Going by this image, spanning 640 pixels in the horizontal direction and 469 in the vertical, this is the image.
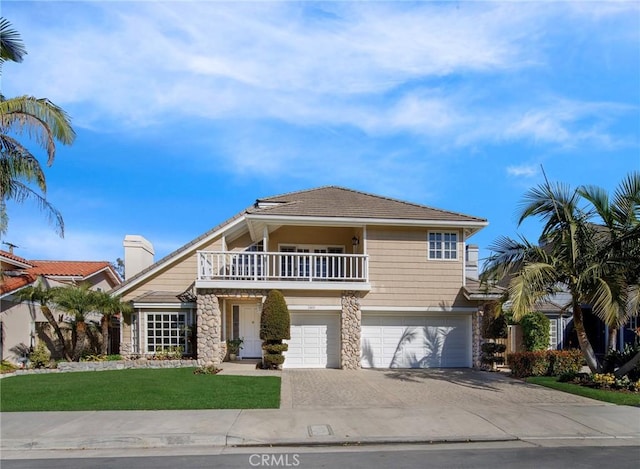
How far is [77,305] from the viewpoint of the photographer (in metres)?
17.4

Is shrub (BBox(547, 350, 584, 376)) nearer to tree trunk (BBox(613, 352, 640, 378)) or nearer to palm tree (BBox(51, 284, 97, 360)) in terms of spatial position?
tree trunk (BBox(613, 352, 640, 378))

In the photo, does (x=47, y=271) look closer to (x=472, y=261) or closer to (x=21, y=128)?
(x=21, y=128)

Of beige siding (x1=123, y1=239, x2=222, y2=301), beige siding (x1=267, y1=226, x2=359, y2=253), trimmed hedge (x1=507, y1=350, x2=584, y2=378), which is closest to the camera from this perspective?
trimmed hedge (x1=507, y1=350, x2=584, y2=378)

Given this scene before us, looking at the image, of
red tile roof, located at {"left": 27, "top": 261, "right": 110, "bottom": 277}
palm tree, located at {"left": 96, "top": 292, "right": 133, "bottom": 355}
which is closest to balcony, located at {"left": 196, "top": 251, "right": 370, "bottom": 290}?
palm tree, located at {"left": 96, "top": 292, "right": 133, "bottom": 355}

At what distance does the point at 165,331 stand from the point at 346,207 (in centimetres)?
822

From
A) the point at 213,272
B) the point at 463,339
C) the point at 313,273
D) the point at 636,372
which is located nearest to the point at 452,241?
the point at 463,339

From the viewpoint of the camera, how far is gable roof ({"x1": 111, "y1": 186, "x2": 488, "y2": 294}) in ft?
59.8

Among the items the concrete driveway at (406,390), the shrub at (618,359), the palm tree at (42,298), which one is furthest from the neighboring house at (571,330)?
the palm tree at (42,298)

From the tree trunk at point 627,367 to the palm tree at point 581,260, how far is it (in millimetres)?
534

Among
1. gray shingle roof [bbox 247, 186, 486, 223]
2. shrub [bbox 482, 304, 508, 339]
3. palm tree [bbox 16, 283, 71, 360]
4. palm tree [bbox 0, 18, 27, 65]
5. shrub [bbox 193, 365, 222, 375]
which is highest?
palm tree [bbox 0, 18, 27, 65]

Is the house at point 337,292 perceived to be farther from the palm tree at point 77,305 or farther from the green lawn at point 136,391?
the green lawn at point 136,391

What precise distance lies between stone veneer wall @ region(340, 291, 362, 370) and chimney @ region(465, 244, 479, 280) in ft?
26.1

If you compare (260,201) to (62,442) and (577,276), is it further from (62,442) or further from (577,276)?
(62,442)

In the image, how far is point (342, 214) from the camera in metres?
18.4
